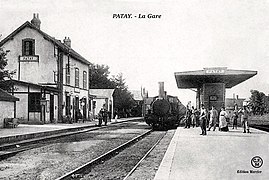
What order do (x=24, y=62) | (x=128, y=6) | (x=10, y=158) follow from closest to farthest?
(x=128, y=6) < (x=10, y=158) < (x=24, y=62)

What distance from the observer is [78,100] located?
28.1 metres

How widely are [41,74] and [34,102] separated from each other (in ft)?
8.00

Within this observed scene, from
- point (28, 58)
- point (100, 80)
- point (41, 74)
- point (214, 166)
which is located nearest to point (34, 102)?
point (41, 74)

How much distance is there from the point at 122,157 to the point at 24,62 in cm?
964

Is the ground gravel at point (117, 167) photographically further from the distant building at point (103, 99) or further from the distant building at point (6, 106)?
the distant building at point (103, 99)

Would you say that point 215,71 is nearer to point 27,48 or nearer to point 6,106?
point 6,106

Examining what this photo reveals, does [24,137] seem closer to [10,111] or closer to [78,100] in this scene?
[10,111]

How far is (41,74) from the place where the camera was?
2042cm

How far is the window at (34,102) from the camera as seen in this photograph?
2188cm

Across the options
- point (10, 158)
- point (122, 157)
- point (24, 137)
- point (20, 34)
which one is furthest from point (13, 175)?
point (20, 34)

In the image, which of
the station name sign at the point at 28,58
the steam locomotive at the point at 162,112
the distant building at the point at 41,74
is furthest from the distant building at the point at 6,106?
the steam locomotive at the point at 162,112

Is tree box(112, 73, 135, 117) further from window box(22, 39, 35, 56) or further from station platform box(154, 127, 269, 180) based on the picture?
station platform box(154, 127, 269, 180)

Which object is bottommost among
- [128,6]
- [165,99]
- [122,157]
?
[122,157]

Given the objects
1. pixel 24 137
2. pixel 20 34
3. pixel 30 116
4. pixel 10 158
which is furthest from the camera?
pixel 30 116
